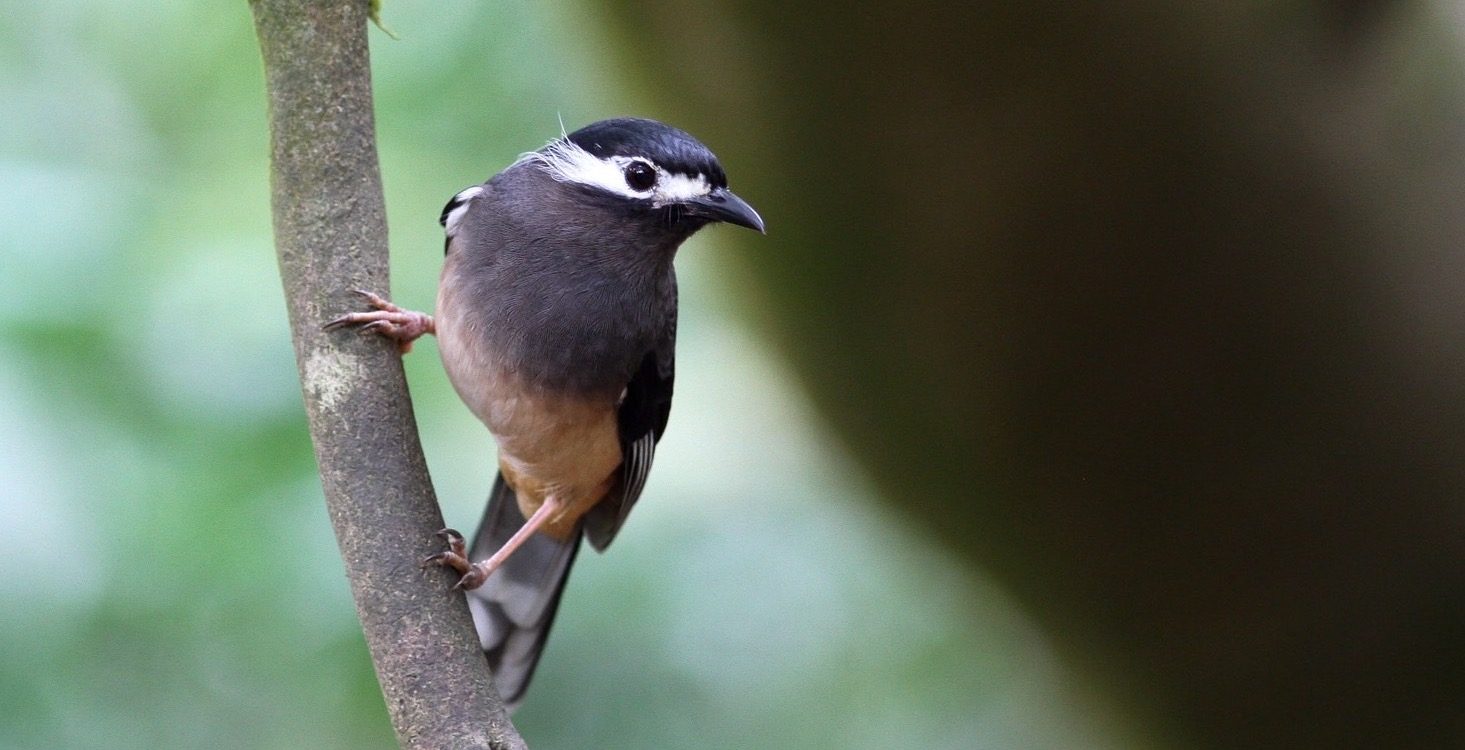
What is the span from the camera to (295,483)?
288 cm

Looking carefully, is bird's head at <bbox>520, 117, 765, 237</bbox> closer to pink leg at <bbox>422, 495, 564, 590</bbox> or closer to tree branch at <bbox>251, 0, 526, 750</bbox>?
tree branch at <bbox>251, 0, 526, 750</bbox>

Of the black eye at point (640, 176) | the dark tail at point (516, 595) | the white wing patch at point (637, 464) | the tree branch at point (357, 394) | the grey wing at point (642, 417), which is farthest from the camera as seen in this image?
the dark tail at point (516, 595)

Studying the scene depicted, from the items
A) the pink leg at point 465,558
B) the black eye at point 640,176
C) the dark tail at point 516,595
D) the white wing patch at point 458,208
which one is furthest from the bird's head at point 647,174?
the dark tail at point 516,595

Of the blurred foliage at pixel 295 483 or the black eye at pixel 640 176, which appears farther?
the blurred foliage at pixel 295 483

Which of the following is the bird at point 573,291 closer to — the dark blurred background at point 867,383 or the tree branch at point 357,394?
the dark blurred background at point 867,383

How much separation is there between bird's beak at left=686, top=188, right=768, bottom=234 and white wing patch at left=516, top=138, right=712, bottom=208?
0.01m

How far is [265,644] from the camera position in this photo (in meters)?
2.93

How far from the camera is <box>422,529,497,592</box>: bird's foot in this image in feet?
6.27

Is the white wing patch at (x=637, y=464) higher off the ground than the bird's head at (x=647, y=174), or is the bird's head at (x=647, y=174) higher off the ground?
the bird's head at (x=647, y=174)

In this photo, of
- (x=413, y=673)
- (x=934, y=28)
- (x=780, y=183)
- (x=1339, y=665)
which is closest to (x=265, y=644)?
(x=413, y=673)

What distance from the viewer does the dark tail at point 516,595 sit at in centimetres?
298

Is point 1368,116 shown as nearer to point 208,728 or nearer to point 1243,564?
point 1243,564

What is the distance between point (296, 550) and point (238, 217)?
2.68ft

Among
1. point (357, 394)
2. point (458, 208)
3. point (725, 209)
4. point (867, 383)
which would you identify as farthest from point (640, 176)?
point (357, 394)
